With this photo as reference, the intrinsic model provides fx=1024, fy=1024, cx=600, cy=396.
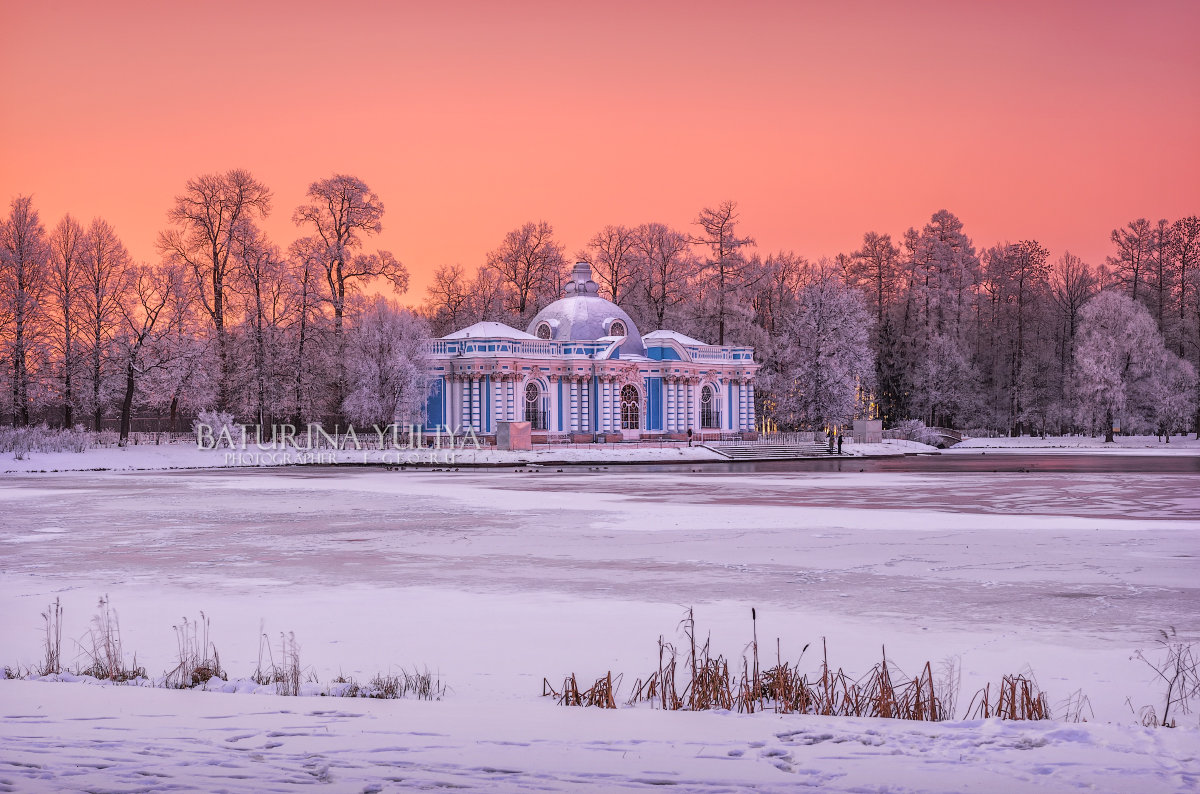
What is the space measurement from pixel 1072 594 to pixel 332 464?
43157 mm

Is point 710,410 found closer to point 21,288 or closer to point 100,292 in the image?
point 100,292

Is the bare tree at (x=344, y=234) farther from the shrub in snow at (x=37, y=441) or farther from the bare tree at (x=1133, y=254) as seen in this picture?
the bare tree at (x=1133, y=254)

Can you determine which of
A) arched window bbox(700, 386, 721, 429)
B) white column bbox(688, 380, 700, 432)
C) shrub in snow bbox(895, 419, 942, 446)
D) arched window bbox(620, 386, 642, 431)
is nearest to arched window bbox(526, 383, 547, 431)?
arched window bbox(620, 386, 642, 431)

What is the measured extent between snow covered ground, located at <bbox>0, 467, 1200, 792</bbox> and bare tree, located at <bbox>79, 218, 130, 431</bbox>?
3034 centimetres

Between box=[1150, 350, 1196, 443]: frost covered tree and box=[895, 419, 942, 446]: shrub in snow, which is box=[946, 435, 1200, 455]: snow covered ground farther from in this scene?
box=[1150, 350, 1196, 443]: frost covered tree

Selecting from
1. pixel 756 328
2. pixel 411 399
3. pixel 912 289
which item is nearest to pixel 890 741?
pixel 411 399

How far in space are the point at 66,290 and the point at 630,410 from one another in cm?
3314

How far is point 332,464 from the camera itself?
5081cm

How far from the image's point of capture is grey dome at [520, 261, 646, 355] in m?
66.4

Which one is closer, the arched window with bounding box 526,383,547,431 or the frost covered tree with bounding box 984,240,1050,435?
the arched window with bounding box 526,383,547,431

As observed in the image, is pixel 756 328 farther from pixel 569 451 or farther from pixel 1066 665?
pixel 1066 665

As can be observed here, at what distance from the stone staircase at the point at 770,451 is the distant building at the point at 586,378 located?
6244 mm

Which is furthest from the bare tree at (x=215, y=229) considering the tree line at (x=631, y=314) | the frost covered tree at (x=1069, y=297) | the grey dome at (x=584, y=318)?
the frost covered tree at (x=1069, y=297)

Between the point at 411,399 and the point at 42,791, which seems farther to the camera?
the point at 411,399
